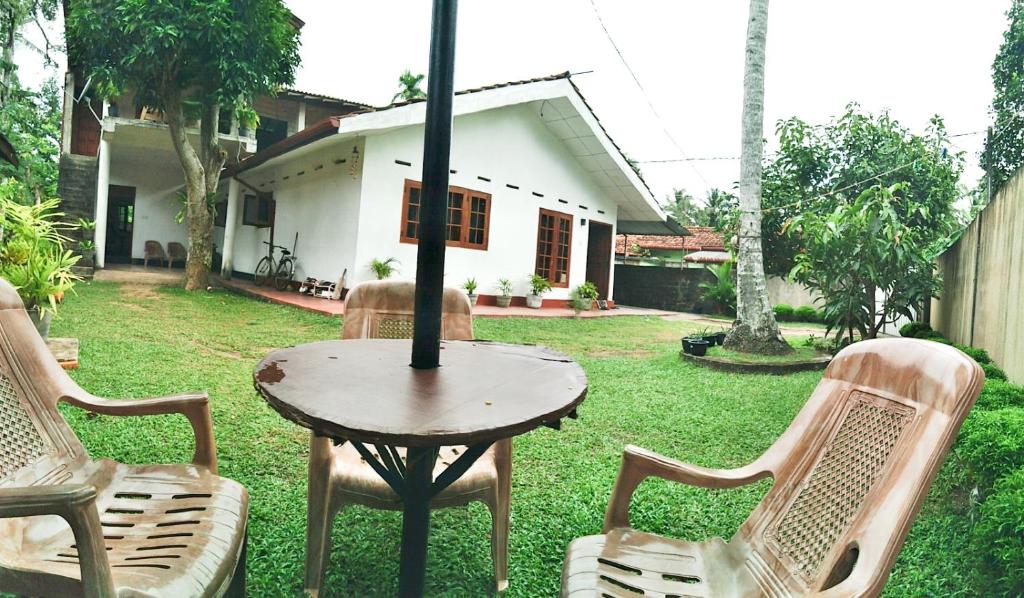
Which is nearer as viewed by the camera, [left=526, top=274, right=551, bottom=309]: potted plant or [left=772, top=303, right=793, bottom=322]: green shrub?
[left=526, top=274, right=551, bottom=309]: potted plant

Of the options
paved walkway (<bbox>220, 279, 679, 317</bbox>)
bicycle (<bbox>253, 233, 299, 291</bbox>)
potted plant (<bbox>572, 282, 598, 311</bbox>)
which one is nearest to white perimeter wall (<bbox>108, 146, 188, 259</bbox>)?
paved walkway (<bbox>220, 279, 679, 317</bbox>)

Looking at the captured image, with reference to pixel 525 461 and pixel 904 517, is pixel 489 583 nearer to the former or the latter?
pixel 525 461

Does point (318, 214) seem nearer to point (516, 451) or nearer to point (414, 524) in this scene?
point (516, 451)

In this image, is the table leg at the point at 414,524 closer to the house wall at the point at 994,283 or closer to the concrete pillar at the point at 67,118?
the house wall at the point at 994,283

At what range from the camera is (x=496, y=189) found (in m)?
7.89

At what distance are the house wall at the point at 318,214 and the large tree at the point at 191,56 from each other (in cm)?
102

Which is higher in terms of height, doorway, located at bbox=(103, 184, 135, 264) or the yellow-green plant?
doorway, located at bbox=(103, 184, 135, 264)

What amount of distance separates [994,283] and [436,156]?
141 inches

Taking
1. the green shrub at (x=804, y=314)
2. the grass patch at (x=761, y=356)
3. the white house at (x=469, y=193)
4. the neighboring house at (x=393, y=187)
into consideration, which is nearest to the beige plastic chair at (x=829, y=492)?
the grass patch at (x=761, y=356)

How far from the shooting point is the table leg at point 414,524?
40.0 inches

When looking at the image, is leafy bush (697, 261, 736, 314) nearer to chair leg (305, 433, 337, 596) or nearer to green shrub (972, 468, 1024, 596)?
green shrub (972, 468, 1024, 596)

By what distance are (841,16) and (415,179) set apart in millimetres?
4790

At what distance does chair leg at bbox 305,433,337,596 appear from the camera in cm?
130

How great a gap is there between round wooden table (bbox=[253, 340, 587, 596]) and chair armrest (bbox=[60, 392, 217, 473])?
204mm
